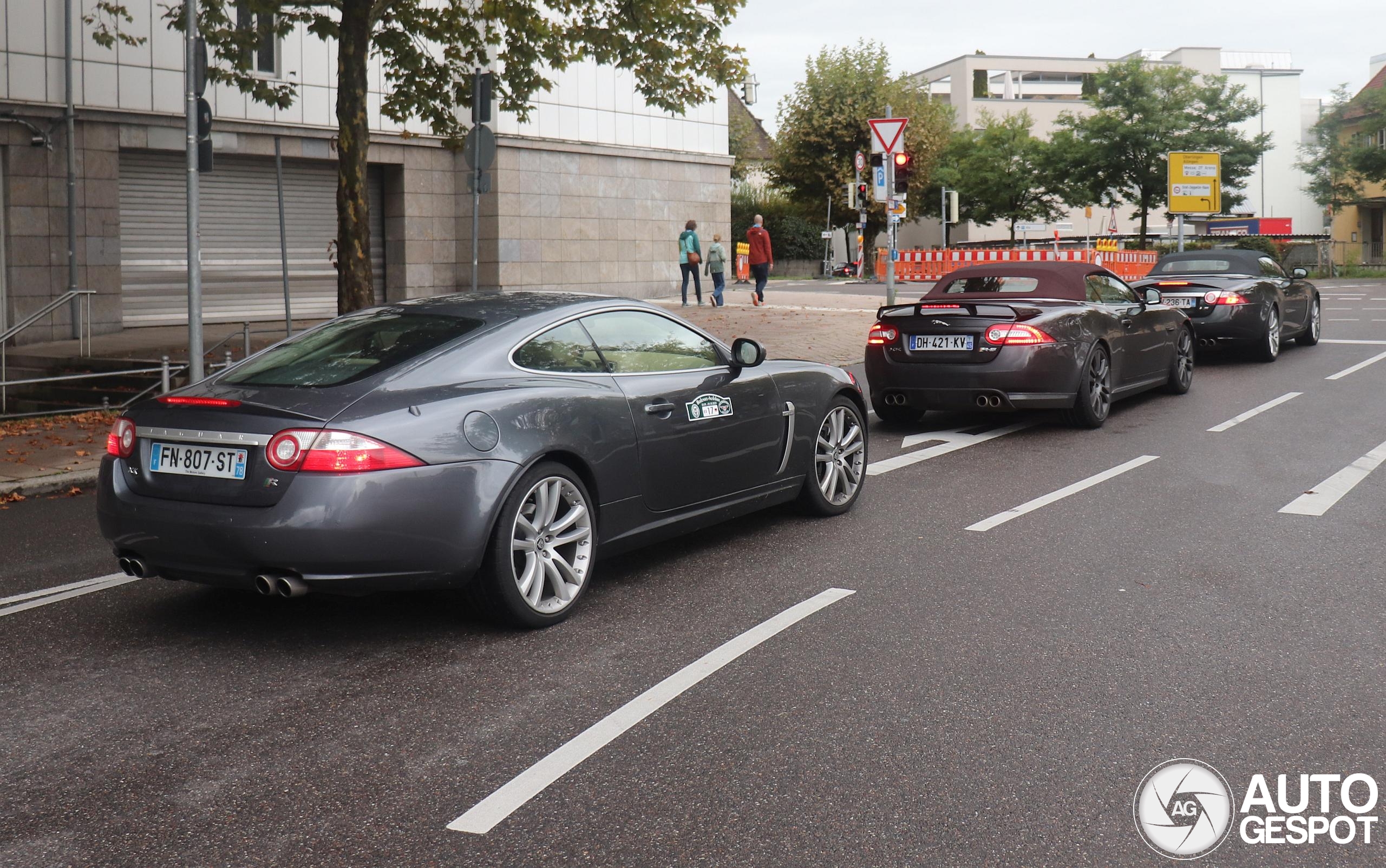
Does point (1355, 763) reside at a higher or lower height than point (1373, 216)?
lower

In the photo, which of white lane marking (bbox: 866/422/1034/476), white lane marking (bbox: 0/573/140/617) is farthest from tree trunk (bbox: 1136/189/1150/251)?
white lane marking (bbox: 0/573/140/617)

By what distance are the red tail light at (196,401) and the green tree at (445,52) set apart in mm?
9036

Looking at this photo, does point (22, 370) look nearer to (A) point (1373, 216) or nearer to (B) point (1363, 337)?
→ (B) point (1363, 337)

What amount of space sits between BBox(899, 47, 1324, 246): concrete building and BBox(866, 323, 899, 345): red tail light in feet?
254

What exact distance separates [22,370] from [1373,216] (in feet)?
256

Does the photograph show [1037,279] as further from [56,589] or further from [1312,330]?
[1312,330]

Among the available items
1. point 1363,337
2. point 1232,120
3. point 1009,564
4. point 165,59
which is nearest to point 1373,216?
point 1232,120

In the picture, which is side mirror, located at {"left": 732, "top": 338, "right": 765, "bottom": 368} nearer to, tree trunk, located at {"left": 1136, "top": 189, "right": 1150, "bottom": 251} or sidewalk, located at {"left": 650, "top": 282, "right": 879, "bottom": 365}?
sidewalk, located at {"left": 650, "top": 282, "right": 879, "bottom": 365}

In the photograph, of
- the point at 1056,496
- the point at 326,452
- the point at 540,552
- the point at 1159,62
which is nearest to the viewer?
the point at 326,452

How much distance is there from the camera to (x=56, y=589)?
618 cm

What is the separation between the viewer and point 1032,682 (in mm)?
4582

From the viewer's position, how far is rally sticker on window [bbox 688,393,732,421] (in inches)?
245

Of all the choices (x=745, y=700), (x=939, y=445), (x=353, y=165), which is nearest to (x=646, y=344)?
(x=745, y=700)

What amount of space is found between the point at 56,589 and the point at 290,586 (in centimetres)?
205
